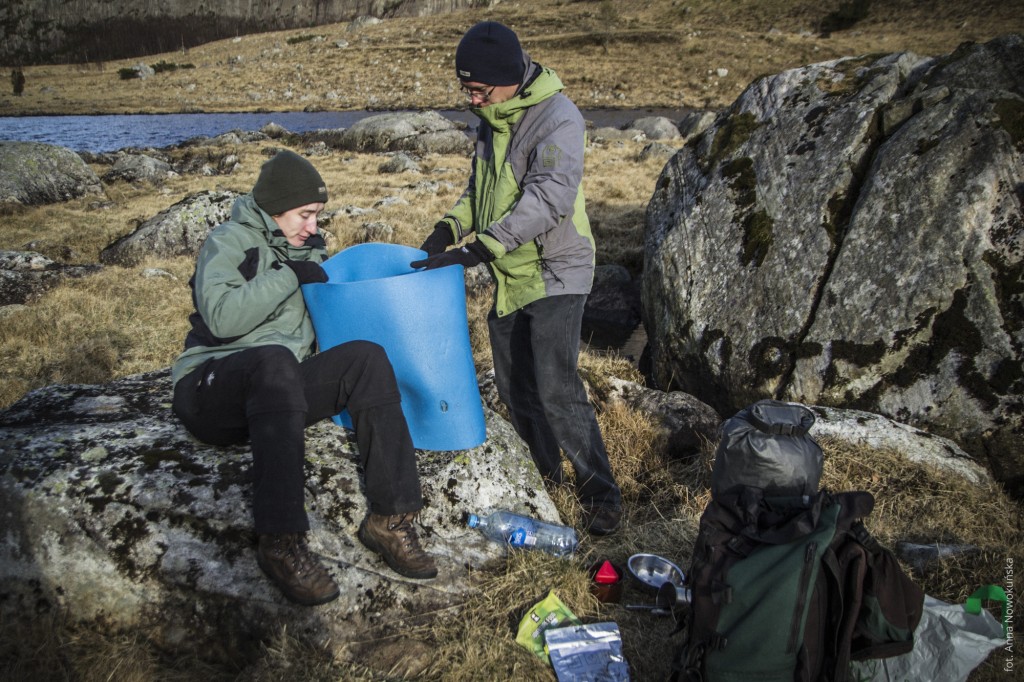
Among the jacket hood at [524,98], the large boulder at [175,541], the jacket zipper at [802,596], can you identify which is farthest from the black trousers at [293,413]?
the jacket zipper at [802,596]

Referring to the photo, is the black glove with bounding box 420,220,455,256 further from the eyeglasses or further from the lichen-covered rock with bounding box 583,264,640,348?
the lichen-covered rock with bounding box 583,264,640,348

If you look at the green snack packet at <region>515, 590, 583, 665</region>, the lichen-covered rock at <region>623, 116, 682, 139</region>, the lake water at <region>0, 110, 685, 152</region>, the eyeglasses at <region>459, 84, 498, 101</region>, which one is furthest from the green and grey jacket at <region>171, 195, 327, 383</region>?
the lake water at <region>0, 110, 685, 152</region>

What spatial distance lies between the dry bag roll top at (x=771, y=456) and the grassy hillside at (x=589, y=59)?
38.2 m

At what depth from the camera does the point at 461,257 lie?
287cm

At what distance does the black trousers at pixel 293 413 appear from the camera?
2355 mm

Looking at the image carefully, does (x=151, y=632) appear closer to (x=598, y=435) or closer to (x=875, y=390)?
(x=598, y=435)

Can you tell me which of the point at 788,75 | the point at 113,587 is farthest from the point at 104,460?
the point at 788,75

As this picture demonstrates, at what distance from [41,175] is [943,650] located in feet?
51.2

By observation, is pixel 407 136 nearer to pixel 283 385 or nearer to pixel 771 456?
pixel 283 385

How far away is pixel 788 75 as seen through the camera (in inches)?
208

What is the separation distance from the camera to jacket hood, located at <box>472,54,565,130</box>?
3027 mm

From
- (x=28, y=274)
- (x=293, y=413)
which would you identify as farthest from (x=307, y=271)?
(x=28, y=274)

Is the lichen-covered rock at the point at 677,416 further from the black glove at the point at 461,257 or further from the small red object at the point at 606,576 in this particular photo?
the black glove at the point at 461,257

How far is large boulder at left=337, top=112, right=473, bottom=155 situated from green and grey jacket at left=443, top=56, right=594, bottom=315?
659 inches
